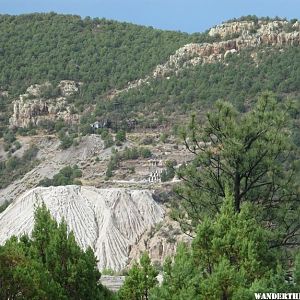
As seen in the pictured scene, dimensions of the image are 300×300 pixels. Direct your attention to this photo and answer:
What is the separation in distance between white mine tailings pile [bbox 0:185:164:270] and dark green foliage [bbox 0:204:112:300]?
2668 centimetres

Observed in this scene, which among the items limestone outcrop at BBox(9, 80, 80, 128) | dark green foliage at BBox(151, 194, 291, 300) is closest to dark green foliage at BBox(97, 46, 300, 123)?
limestone outcrop at BBox(9, 80, 80, 128)

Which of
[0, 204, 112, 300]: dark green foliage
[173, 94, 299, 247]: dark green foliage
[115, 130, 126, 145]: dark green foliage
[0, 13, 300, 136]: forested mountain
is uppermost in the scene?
[0, 13, 300, 136]: forested mountain

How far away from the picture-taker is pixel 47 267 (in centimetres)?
1666

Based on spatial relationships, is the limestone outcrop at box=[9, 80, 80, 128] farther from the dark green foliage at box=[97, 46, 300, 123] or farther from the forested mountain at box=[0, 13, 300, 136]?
the dark green foliage at box=[97, 46, 300, 123]

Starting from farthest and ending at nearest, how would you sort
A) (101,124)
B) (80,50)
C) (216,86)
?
1. (80,50)
2. (101,124)
3. (216,86)

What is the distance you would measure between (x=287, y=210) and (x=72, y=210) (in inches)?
1094

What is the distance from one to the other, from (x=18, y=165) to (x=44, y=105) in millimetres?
10604

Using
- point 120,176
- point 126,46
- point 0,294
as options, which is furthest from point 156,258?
point 126,46

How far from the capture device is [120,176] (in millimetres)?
58812

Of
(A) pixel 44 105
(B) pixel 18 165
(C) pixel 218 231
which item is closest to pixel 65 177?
(B) pixel 18 165

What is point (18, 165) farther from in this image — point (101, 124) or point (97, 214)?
point (97, 214)

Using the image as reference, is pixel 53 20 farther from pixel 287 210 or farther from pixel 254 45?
pixel 287 210

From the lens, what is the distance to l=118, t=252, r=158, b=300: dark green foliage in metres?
16.3

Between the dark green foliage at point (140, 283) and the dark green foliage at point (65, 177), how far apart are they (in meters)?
41.4
